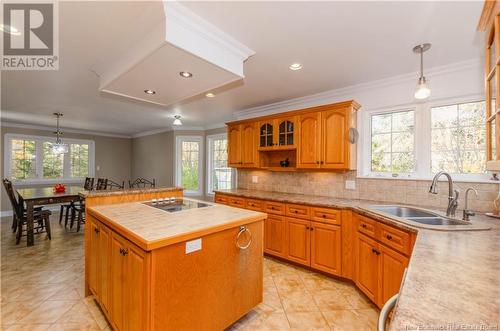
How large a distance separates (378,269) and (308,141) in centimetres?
177

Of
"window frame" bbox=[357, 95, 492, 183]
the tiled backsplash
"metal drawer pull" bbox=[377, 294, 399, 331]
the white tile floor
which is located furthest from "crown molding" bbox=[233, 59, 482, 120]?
"metal drawer pull" bbox=[377, 294, 399, 331]

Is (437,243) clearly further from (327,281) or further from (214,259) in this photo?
(327,281)

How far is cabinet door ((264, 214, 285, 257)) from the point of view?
123 inches

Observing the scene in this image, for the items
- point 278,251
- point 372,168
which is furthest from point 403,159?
point 278,251

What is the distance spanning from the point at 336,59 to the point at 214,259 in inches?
88.6

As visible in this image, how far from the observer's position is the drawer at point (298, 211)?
2.90m

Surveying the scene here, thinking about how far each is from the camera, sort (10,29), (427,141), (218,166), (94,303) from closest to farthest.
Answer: (10,29), (94,303), (427,141), (218,166)

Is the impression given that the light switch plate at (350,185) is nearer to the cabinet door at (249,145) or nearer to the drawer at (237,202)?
the cabinet door at (249,145)

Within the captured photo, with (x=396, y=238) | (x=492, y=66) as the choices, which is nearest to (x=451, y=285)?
(x=396, y=238)

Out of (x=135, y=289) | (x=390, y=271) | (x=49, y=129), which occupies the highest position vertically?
(x=49, y=129)

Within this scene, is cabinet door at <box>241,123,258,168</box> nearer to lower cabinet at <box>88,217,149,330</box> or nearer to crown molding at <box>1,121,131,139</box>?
lower cabinet at <box>88,217,149,330</box>

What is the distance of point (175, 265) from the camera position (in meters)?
1.45

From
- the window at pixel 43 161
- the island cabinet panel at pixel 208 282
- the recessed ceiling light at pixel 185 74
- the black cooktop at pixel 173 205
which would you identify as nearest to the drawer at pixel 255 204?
the black cooktop at pixel 173 205

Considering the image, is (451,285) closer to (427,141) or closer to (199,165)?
(427,141)
